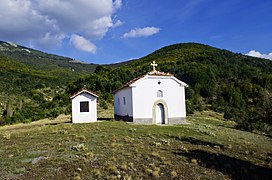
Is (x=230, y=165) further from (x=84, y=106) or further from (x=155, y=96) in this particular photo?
(x=84, y=106)

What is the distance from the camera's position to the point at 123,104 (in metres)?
31.6

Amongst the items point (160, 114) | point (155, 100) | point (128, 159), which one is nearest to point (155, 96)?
point (155, 100)

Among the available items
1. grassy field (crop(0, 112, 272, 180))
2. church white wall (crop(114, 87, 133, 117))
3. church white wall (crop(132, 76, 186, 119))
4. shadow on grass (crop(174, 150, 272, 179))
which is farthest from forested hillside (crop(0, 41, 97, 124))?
shadow on grass (crop(174, 150, 272, 179))

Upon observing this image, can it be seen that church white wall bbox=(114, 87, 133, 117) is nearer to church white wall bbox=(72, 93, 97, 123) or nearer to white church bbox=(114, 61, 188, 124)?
white church bbox=(114, 61, 188, 124)

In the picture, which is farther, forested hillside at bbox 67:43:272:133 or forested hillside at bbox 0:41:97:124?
forested hillside at bbox 67:43:272:133

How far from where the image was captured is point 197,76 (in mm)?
76875

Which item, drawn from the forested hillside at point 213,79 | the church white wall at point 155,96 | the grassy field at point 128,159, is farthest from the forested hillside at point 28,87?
the grassy field at point 128,159

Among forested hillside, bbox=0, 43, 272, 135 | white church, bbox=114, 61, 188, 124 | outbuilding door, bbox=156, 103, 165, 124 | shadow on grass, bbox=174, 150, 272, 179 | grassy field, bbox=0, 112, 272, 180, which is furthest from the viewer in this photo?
forested hillside, bbox=0, 43, 272, 135

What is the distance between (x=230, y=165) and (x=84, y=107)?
1882 cm

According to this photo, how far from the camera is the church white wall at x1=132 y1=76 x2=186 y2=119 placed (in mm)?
28031

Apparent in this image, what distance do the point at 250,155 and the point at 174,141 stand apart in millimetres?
4525

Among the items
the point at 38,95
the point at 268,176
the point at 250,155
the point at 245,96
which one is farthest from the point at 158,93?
the point at 245,96

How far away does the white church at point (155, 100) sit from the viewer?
28.0 m

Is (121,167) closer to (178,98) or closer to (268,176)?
(268,176)
